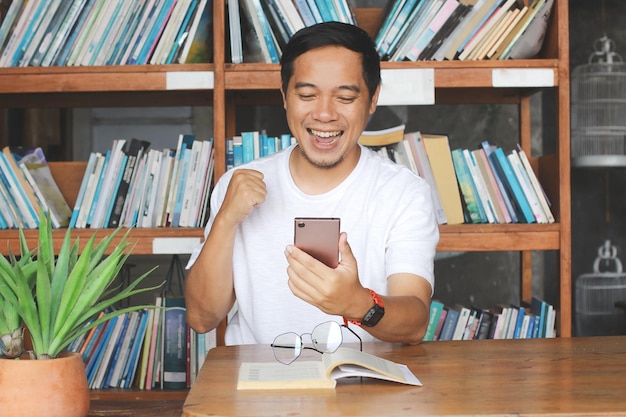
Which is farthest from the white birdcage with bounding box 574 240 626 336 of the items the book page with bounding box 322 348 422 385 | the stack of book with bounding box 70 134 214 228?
the book page with bounding box 322 348 422 385

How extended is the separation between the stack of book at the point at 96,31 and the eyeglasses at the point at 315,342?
1.20 meters

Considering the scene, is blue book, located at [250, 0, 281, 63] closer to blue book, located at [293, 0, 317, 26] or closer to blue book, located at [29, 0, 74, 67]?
blue book, located at [293, 0, 317, 26]

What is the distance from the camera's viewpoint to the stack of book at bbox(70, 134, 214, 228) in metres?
2.49

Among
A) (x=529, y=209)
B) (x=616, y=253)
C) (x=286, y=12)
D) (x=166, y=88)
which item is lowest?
(x=616, y=253)

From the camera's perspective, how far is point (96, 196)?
8.23 feet

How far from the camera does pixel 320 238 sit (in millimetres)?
1418

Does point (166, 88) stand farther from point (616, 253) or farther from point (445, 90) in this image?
point (616, 253)

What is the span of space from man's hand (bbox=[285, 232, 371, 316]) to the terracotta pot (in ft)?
1.30

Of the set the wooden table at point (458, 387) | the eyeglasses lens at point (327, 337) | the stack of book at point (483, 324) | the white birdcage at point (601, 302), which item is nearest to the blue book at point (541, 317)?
the stack of book at point (483, 324)

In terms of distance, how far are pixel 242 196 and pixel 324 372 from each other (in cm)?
53

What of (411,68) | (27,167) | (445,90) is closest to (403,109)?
(445,90)

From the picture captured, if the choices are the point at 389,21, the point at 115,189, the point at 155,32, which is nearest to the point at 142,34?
the point at 155,32

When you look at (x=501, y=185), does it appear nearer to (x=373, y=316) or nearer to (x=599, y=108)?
(x=373, y=316)

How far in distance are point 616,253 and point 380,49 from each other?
2.82 metres
